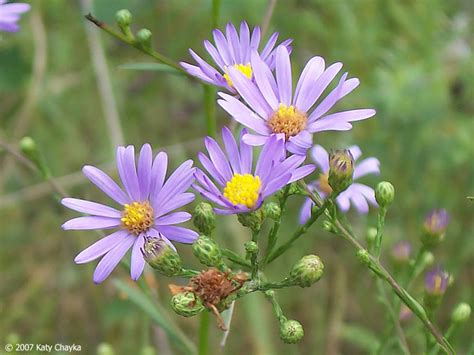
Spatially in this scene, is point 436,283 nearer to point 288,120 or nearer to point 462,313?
point 462,313

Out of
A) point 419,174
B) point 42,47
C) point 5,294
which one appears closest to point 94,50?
point 42,47

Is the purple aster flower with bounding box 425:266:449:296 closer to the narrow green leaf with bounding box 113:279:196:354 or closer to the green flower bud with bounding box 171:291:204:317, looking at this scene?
the green flower bud with bounding box 171:291:204:317

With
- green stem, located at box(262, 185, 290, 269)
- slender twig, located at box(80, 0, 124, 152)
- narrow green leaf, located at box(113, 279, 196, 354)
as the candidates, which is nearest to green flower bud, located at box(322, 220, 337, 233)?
green stem, located at box(262, 185, 290, 269)

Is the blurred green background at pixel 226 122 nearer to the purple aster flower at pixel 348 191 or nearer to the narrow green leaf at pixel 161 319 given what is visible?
the narrow green leaf at pixel 161 319

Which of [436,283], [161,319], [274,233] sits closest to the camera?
[274,233]

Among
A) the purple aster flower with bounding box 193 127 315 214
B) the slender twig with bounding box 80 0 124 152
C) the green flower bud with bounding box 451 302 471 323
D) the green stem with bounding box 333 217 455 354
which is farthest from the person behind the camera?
the slender twig with bounding box 80 0 124 152

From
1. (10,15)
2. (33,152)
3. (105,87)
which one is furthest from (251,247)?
(105,87)

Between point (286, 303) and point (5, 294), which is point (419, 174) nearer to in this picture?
point (286, 303)
